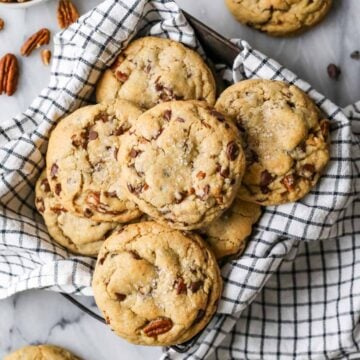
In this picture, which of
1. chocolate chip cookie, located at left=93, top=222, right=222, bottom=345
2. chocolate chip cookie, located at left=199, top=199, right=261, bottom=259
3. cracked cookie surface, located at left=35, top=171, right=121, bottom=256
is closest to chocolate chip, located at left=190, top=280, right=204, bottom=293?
chocolate chip cookie, located at left=93, top=222, right=222, bottom=345

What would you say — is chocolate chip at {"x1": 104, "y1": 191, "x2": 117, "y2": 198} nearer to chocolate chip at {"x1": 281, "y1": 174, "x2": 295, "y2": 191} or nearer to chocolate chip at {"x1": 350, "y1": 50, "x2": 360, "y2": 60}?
chocolate chip at {"x1": 281, "y1": 174, "x2": 295, "y2": 191}

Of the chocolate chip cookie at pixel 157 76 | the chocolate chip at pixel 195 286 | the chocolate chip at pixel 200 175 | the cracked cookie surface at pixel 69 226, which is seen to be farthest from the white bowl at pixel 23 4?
the chocolate chip at pixel 195 286

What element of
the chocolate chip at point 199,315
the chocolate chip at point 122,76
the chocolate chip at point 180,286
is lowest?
the chocolate chip at point 199,315

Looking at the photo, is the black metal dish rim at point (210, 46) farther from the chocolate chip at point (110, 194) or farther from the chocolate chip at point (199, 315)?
the chocolate chip at point (110, 194)

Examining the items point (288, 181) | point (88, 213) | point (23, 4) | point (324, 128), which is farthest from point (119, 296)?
point (23, 4)

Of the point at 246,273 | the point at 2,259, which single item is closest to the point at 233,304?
the point at 246,273
